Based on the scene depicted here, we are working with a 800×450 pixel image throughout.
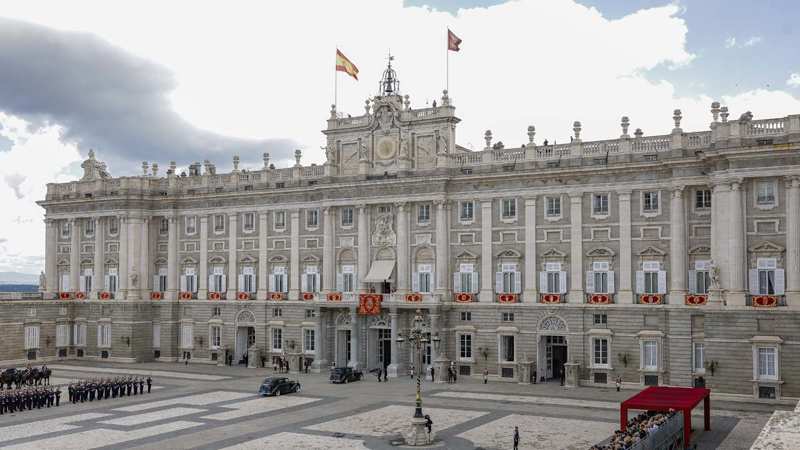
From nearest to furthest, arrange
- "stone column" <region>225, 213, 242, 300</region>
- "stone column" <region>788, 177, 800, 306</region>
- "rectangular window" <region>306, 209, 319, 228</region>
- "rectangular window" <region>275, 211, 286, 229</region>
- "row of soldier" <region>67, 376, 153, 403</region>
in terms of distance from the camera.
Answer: "stone column" <region>788, 177, 800, 306</region>, "row of soldier" <region>67, 376, 153, 403</region>, "rectangular window" <region>306, 209, 319, 228</region>, "rectangular window" <region>275, 211, 286, 229</region>, "stone column" <region>225, 213, 242, 300</region>

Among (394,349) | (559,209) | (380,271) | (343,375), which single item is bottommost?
(343,375)

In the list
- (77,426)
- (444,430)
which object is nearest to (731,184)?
(444,430)

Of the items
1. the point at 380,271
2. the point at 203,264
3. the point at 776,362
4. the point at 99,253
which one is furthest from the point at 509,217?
the point at 99,253

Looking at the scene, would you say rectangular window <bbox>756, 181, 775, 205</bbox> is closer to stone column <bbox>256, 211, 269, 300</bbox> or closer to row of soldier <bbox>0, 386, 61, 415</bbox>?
stone column <bbox>256, 211, 269, 300</bbox>

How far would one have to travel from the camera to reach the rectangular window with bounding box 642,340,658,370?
56.1m

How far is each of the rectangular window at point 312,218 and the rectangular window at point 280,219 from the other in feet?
8.13

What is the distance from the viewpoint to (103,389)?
2132 inches

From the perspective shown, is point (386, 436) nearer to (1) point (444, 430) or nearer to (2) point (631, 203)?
(1) point (444, 430)

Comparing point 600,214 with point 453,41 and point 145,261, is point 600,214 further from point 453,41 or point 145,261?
point 145,261

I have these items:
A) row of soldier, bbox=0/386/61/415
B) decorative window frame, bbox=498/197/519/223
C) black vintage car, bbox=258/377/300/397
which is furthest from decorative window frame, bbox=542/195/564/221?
row of soldier, bbox=0/386/61/415

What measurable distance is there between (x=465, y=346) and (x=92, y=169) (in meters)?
41.4

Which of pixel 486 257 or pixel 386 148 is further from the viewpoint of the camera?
pixel 386 148

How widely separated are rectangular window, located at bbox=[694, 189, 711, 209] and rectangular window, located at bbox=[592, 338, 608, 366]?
Answer: 1088 cm

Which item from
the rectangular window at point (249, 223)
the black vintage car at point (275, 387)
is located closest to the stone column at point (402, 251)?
the black vintage car at point (275, 387)
